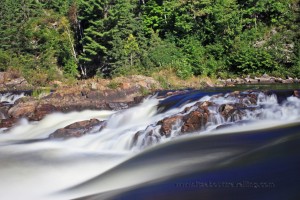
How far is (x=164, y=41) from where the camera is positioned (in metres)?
34.8

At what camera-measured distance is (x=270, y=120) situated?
12422 mm

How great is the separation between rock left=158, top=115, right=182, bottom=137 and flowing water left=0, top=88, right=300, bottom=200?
0.13 metres

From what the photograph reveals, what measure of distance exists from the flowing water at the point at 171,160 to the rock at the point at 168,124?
0.13m

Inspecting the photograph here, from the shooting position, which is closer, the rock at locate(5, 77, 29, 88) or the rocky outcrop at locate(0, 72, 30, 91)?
the rocky outcrop at locate(0, 72, 30, 91)

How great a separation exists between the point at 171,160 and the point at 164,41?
26158mm

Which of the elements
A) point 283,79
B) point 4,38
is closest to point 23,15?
point 4,38

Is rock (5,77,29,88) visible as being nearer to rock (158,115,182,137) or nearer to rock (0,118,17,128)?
rock (0,118,17,128)

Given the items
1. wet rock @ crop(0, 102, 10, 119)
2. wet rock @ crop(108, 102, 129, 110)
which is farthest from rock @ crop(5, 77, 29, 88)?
wet rock @ crop(108, 102, 129, 110)

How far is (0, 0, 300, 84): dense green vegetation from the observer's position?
30.1 meters

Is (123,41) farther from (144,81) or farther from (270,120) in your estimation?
(270,120)

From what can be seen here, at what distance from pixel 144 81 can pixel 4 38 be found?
21259 mm

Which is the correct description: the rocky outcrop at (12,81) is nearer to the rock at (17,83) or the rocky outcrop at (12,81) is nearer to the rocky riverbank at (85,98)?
the rock at (17,83)

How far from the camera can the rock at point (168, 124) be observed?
12195mm

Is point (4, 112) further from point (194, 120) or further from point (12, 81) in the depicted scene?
point (12, 81)
